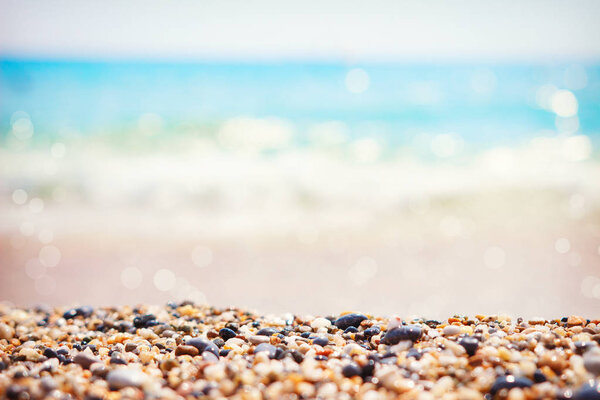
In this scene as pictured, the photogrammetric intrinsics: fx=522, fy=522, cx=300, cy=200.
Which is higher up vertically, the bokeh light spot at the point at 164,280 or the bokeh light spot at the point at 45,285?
the bokeh light spot at the point at 164,280

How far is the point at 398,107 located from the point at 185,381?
7598 millimetres

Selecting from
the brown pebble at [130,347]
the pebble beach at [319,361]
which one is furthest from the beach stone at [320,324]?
the brown pebble at [130,347]

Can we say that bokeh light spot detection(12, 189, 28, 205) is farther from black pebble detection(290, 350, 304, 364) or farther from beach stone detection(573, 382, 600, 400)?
beach stone detection(573, 382, 600, 400)

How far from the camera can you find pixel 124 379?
162cm

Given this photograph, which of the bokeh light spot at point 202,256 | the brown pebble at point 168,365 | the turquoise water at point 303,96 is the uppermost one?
the turquoise water at point 303,96

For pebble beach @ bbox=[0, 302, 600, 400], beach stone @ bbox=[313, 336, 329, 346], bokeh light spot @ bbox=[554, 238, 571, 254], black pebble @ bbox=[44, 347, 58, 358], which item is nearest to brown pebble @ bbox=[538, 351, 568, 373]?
pebble beach @ bbox=[0, 302, 600, 400]

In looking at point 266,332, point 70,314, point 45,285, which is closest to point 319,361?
point 266,332

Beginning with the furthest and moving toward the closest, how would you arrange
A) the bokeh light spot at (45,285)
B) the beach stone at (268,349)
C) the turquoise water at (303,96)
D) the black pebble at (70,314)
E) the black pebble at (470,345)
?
the turquoise water at (303,96) < the bokeh light spot at (45,285) < the black pebble at (70,314) < the beach stone at (268,349) < the black pebble at (470,345)

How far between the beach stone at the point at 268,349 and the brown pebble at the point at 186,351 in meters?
0.24

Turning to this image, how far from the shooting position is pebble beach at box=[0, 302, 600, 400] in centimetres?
154

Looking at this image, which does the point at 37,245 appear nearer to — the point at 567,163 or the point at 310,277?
the point at 310,277

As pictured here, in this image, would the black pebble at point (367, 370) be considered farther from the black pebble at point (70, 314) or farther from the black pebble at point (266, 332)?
the black pebble at point (70, 314)

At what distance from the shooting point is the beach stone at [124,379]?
1.61m

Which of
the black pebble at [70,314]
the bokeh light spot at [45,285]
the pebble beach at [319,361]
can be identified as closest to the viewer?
the pebble beach at [319,361]
